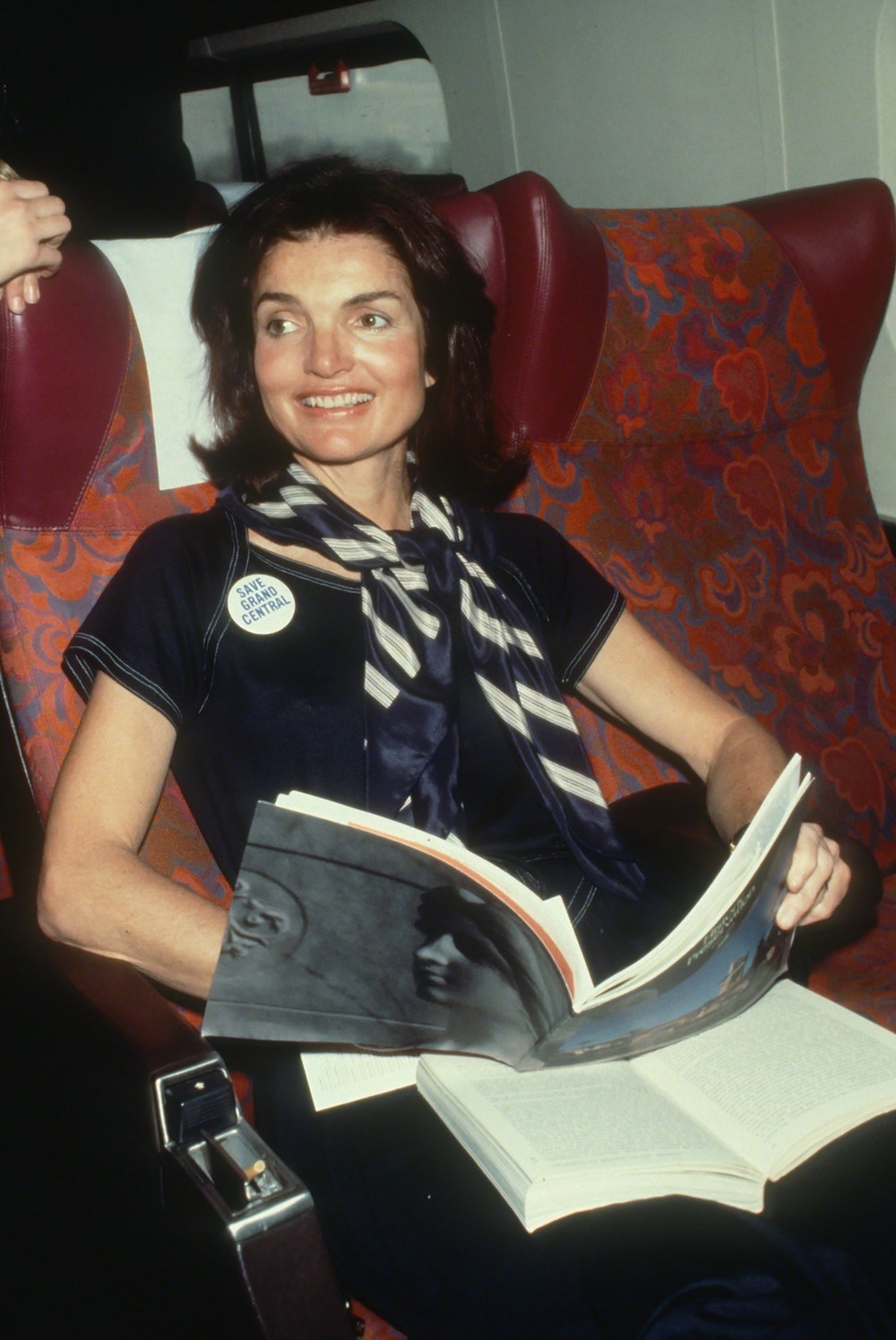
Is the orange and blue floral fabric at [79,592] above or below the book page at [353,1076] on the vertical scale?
above

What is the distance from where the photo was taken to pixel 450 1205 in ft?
2.84

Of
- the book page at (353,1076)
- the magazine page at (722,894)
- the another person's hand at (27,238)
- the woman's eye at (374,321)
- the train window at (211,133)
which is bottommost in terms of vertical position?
the book page at (353,1076)

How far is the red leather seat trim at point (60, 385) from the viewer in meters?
1.17

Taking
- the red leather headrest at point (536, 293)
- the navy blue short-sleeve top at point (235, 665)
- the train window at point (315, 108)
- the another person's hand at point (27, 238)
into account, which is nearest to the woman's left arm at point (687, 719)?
the navy blue short-sleeve top at point (235, 665)

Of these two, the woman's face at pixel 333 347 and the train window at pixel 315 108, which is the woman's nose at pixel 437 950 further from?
the train window at pixel 315 108

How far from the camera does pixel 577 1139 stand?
2.53 feet

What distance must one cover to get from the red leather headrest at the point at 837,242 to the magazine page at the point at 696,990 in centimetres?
116

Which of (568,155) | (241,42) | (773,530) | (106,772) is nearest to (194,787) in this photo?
(106,772)

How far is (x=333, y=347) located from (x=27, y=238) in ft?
1.07

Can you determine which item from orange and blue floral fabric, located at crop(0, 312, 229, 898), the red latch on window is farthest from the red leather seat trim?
the red latch on window

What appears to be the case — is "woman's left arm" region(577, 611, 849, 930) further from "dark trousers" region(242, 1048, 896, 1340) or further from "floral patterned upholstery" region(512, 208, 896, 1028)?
"dark trousers" region(242, 1048, 896, 1340)

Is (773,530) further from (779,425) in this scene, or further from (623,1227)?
(623,1227)

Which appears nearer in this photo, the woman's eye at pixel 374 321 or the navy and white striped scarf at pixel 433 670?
the navy and white striped scarf at pixel 433 670

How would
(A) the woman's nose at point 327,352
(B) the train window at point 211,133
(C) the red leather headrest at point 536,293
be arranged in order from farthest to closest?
(B) the train window at point 211,133 → (C) the red leather headrest at point 536,293 → (A) the woman's nose at point 327,352
